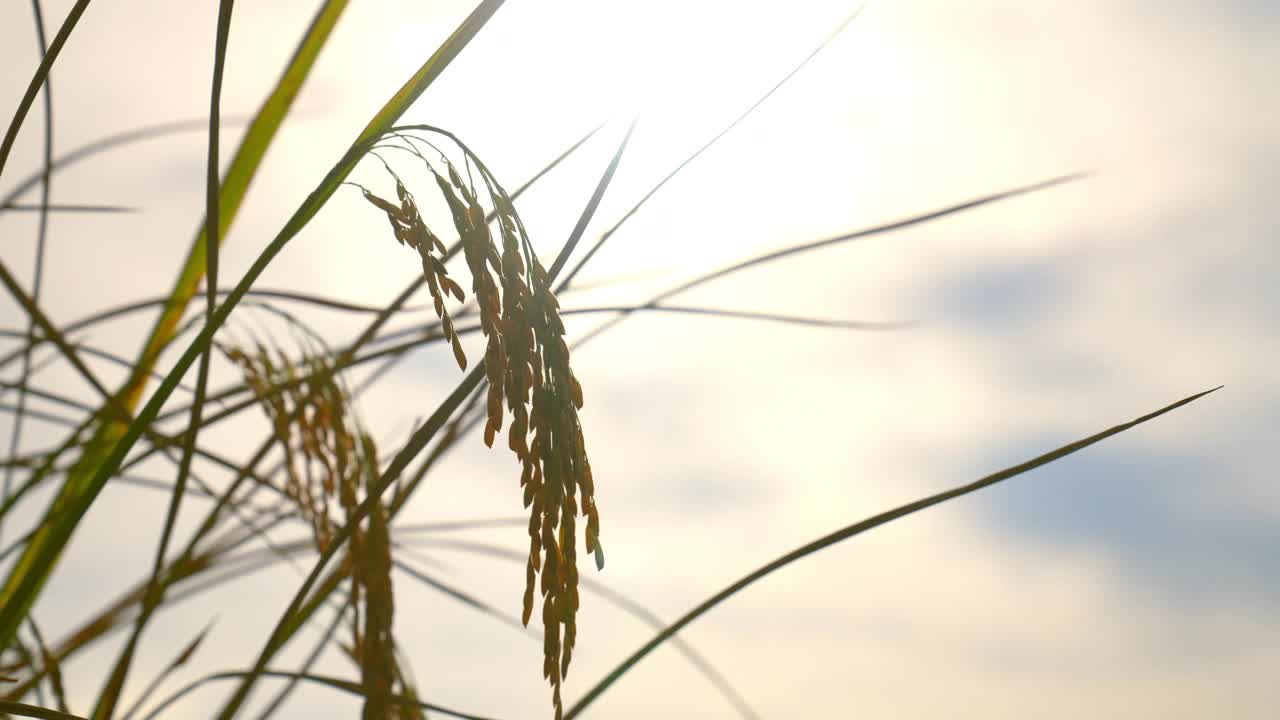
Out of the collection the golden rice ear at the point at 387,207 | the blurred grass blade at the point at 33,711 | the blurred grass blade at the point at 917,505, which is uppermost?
the golden rice ear at the point at 387,207

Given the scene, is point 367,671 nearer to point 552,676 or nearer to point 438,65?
point 552,676

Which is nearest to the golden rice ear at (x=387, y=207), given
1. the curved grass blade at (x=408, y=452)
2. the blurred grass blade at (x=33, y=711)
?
the curved grass blade at (x=408, y=452)

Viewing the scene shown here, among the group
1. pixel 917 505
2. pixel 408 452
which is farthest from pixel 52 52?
pixel 917 505

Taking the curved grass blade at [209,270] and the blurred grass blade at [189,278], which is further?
the blurred grass blade at [189,278]

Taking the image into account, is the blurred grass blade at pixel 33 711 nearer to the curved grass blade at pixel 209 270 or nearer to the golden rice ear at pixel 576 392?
the curved grass blade at pixel 209 270

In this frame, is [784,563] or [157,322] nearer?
[784,563]

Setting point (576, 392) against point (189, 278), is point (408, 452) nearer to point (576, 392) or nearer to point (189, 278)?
point (576, 392)

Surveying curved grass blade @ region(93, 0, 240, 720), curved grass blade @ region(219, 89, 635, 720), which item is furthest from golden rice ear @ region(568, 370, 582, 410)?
curved grass blade @ region(93, 0, 240, 720)

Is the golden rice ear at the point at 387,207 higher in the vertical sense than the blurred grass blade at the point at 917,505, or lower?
higher

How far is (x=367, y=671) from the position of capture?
0.83 metres

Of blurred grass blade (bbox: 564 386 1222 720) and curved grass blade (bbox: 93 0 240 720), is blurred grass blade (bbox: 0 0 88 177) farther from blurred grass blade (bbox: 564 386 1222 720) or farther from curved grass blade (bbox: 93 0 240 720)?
blurred grass blade (bbox: 564 386 1222 720)

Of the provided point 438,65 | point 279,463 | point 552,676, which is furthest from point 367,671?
point 279,463

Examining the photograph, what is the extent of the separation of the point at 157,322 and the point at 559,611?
0.82 meters

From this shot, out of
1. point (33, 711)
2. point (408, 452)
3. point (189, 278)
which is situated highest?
point (189, 278)
